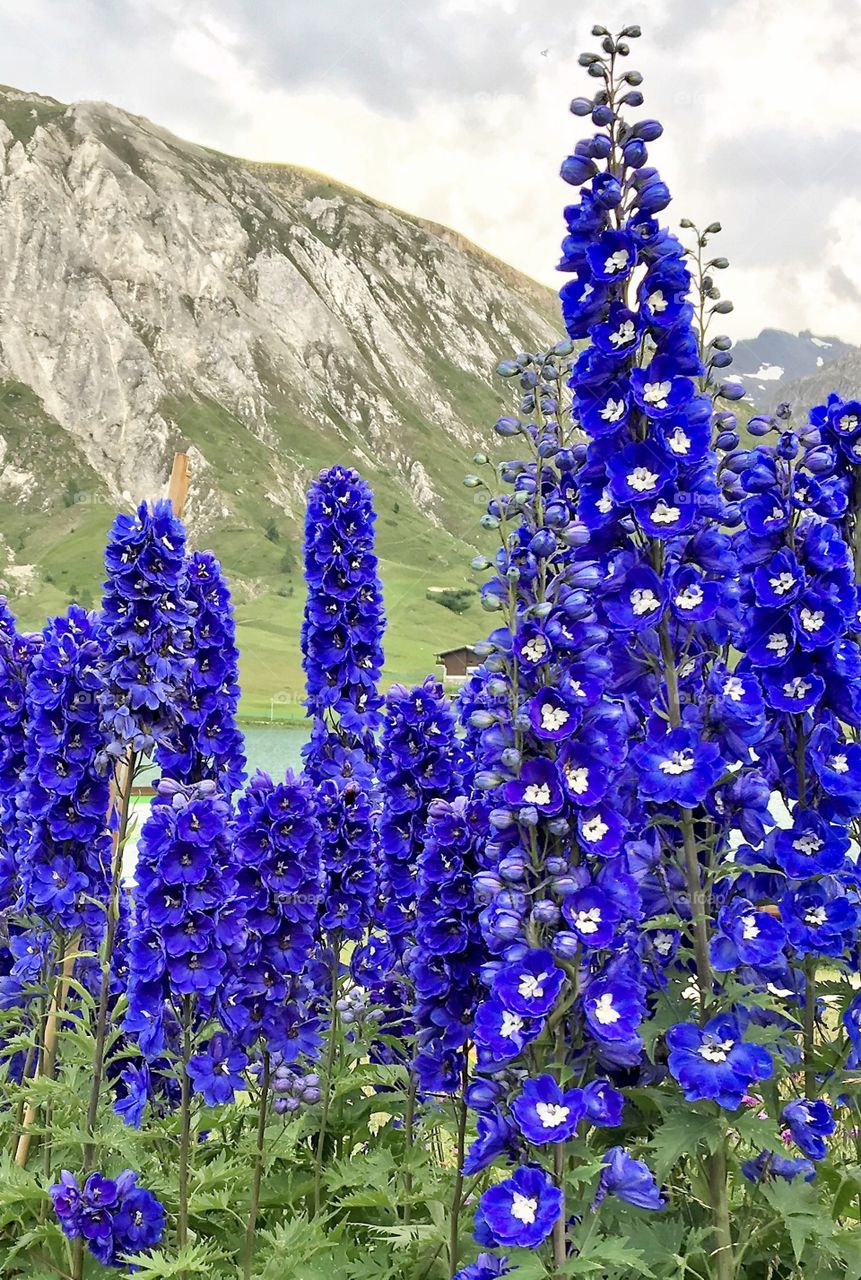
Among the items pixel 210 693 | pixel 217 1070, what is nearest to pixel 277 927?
pixel 217 1070

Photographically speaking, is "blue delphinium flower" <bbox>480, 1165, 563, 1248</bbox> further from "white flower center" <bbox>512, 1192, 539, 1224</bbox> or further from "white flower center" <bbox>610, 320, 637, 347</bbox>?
"white flower center" <bbox>610, 320, 637, 347</bbox>

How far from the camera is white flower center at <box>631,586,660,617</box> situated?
3396mm

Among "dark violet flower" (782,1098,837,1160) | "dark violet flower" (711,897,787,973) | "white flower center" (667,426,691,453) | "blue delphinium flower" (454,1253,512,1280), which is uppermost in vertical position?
"white flower center" (667,426,691,453)

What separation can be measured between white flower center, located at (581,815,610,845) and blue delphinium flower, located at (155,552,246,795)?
9.45ft

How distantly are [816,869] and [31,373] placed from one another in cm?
16123

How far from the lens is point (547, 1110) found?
2.99 meters

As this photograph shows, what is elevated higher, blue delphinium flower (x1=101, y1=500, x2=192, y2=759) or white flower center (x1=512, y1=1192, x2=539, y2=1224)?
blue delphinium flower (x1=101, y1=500, x2=192, y2=759)

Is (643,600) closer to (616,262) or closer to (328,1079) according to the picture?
(616,262)

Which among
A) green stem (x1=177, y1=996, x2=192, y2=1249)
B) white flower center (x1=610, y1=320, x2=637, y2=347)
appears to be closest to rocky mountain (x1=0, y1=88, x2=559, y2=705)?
green stem (x1=177, y1=996, x2=192, y2=1249)

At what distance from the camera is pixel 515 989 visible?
10.0 ft

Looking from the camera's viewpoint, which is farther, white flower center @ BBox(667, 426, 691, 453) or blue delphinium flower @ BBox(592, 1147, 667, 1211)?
white flower center @ BBox(667, 426, 691, 453)

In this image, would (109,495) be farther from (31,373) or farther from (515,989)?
(515,989)

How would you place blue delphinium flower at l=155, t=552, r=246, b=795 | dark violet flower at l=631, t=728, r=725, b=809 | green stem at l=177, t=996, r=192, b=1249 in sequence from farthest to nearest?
blue delphinium flower at l=155, t=552, r=246, b=795 → green stem at l=177, t=996, r=192, b=1249 → dark violet flower at l=631, t=728, r=725, b=809

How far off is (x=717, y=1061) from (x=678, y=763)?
0.93 meters
